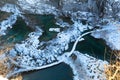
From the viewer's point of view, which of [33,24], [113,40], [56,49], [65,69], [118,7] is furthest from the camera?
[118,7]

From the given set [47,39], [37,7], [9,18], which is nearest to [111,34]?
[47,39]

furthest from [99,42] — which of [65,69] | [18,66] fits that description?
[18,66]

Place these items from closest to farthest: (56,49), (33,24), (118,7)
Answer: (56,49) → (33,24) → (118,7)

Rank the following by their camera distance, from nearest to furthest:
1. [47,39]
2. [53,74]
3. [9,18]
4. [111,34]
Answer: [53,74]
[47,39]
[111,34]
[9,18]

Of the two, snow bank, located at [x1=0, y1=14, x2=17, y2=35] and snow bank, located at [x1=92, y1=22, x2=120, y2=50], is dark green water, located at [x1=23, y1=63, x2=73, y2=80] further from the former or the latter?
snow bank, located at [x1=0, y1=14, x2=17, y2=35]

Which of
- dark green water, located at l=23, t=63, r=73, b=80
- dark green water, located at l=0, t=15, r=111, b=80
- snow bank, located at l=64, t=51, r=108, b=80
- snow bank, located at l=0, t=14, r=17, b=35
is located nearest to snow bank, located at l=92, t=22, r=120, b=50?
dark green water, located at l=0, t=15, r=111, b=80

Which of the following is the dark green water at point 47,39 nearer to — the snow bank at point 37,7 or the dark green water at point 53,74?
the dark green water at point 53,74

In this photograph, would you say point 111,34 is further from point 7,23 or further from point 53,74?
point 7,23

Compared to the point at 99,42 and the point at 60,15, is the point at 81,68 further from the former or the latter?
the point at 60,15
